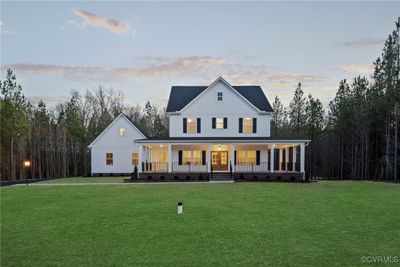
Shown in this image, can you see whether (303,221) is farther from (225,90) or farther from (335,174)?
(335,174)

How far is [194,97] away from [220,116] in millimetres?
4057

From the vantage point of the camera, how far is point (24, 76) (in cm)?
3453

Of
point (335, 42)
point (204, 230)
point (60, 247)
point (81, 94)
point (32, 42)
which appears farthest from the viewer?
point (81, 94)

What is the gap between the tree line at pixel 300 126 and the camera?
31.2 metres

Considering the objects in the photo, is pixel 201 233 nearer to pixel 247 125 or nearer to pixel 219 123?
pixel 219 123

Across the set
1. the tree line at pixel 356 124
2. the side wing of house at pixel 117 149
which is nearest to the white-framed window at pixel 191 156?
the side wing of house at pixel 117 149

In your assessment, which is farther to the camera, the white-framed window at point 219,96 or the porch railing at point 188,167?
the white-framed window at point 219,96

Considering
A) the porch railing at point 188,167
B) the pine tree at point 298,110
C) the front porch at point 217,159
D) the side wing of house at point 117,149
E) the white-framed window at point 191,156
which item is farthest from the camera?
the pine tree at point 298,110

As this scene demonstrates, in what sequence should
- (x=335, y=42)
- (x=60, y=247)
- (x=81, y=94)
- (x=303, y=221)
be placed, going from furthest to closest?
(x=81, y=94) → (x=335, y=42) → (x=303, y=221) → (x=60, y=247)

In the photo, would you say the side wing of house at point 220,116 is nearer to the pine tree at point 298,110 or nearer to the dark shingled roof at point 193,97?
the dark shingled roof at point 193,97

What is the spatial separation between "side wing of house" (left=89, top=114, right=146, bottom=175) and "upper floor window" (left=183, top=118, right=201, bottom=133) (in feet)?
21.1

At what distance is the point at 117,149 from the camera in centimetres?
3319

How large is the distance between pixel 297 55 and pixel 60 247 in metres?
26.4

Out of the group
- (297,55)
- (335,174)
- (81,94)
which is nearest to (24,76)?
(81,94)
